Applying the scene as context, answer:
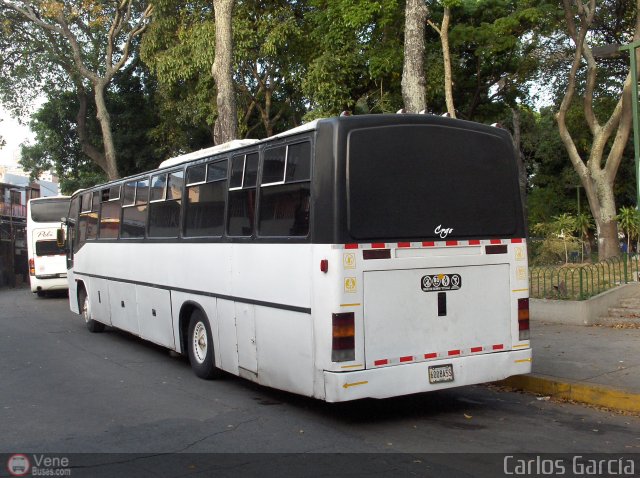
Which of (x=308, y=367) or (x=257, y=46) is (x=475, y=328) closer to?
(x=308, y=367)

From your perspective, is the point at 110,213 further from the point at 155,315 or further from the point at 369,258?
the point at 369,258

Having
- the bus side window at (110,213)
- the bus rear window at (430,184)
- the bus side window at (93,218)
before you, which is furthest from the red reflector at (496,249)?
the bus side window at (93,218)

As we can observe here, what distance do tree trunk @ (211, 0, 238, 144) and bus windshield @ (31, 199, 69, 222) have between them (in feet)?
32.1

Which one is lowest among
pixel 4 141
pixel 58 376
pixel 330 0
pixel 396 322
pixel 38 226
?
pixel 58 376

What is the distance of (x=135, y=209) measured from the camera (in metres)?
11.4

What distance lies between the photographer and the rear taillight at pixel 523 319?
24.3ft

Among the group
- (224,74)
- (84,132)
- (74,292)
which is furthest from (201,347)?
(84,132)

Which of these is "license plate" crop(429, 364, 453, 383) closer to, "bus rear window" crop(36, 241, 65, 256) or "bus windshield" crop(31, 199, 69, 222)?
"bus rear window" crop(36, 241, 65, 256)

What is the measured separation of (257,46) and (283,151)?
1677 cm

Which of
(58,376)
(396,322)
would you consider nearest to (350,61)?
(58,376)

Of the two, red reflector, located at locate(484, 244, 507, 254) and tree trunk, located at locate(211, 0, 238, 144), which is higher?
tree trunk, located at locate(211, 0, 238, 144)

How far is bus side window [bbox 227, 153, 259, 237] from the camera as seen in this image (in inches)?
305

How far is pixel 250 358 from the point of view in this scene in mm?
7730

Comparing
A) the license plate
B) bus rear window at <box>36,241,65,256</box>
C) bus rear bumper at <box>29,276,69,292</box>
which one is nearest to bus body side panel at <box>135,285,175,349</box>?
the license plate
